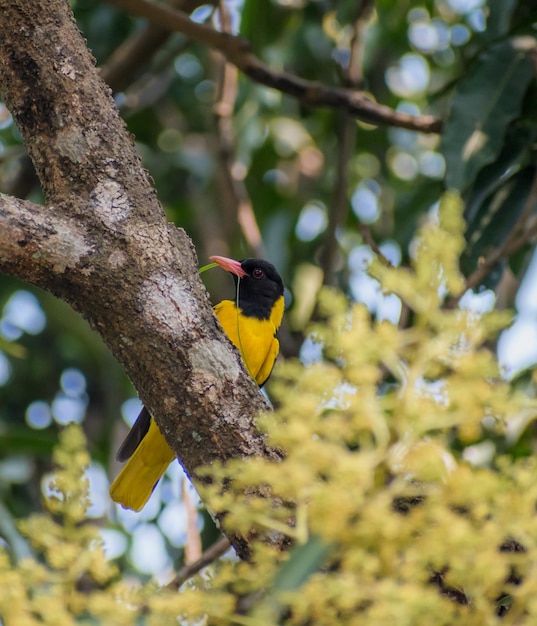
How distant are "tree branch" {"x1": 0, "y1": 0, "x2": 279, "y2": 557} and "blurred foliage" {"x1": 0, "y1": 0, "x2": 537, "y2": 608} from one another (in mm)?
312

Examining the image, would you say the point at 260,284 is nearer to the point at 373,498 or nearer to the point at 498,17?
the point at 498,17

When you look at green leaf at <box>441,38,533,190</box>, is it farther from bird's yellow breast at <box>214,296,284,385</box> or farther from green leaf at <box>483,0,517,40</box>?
bird's yellow breast at <box>214,296,284,385</box>

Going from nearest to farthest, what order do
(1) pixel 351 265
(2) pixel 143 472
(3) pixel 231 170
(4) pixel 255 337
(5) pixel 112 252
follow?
(5) pixel 112 252
(2) pixel 143 472
(4) pixel 255 337
(3) pixel 231 170
(1) pixel 351 265

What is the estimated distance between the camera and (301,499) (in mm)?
934

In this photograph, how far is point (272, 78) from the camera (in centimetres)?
407

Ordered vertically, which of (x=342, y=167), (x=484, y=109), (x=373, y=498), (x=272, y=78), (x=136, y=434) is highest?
(x=373, y=498)

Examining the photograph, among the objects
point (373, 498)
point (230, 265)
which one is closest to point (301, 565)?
point (373, 498)

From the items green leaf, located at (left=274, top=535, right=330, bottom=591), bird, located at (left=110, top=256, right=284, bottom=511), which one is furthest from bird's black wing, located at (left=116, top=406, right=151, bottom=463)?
green leaf, located at (left=274, top=535, right=330, bottom=591)

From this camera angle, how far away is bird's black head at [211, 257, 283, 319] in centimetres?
453

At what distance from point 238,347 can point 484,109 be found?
4.28 ft

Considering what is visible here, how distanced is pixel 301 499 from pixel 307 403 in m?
0.10

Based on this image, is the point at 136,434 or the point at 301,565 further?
the point at 136,434

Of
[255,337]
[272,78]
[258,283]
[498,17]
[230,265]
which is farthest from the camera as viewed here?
[258,283]

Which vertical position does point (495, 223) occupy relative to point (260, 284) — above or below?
above
